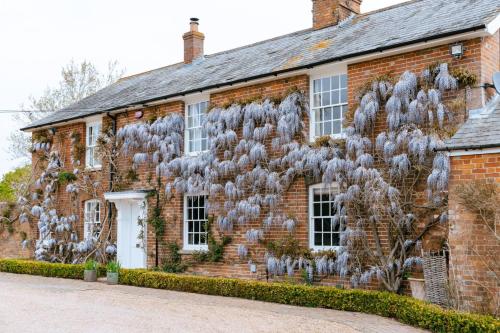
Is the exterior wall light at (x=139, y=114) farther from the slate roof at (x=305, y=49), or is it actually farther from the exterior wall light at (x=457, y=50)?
the exterior wall light at (x=457, y=50)

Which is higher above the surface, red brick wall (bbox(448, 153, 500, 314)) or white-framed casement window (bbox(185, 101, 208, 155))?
white-framed casement window (bbox(185, 101, 208, 155))

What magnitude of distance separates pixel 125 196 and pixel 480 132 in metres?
10.7

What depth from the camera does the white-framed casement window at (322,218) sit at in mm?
13156

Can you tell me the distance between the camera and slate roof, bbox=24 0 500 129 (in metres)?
12.3

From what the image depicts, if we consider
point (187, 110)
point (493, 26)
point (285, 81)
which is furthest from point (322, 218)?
point (187, 110)

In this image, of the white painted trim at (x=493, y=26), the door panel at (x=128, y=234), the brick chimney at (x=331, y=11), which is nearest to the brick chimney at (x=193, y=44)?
the brick chimney at (x=331, y=11)

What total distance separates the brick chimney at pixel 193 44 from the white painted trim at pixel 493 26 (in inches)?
468

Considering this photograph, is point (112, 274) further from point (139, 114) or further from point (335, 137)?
point (335, 137)

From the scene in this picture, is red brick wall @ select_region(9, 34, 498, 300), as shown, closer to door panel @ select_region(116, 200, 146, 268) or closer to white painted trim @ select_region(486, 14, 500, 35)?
white painted trim @ select_region(486, 14, 500, 35)

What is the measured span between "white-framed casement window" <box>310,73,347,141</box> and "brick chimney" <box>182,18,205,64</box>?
832 cm

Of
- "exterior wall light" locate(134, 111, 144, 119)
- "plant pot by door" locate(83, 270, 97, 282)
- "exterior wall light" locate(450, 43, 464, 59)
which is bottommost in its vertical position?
"plant pot by door" locate(83, 270, 97, 282)

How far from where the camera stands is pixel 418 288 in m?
10.7

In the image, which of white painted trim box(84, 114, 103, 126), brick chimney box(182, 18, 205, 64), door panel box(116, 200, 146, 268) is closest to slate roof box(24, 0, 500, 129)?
white painted trim box(84, 114, 103, 126)

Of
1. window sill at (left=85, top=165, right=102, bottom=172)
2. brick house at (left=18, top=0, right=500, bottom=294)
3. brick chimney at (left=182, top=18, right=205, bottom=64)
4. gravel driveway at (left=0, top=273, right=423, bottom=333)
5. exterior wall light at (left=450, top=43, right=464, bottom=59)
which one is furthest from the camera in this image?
brick chimney at (left=182, top=18, right=205, bottom=64)
